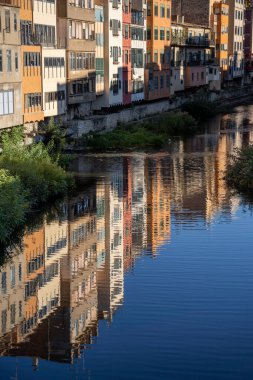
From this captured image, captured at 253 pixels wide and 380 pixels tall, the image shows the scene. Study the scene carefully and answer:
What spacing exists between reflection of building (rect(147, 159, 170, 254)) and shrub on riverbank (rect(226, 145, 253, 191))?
377cm

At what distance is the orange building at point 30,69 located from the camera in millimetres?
49188

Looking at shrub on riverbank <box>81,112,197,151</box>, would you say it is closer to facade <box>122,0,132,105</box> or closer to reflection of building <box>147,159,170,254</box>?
facade <box>122,0,132,105</box>

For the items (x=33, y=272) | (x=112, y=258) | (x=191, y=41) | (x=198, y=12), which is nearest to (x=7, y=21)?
(x=112, y=258)

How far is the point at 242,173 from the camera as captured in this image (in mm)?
44094

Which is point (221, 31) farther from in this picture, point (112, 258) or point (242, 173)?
point (112, 258)

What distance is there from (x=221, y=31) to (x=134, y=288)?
91.4 meters

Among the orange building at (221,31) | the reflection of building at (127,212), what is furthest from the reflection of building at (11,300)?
the orange building at (221,31)

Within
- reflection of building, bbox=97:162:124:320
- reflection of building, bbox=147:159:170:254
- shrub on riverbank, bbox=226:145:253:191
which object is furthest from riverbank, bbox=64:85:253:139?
shrub on riverbank, bbox=226:145:253:191

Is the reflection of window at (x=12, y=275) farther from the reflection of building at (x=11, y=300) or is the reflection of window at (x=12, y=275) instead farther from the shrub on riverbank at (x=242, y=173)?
the shrub on riverbank at (x=242, y=173)

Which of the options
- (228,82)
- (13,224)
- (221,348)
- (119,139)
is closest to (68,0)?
(119,139)

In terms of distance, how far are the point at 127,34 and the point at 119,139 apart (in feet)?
56.3

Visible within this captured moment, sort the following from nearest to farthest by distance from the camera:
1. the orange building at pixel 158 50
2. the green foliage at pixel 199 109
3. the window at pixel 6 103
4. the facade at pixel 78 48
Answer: the window at pixel 6 103 < the facade at pixel 78 48 < the orange building at pixel 158 50 < the green foliage at pixel 199 109

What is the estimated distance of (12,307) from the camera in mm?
24016

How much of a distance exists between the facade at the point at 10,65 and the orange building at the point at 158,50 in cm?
3341
